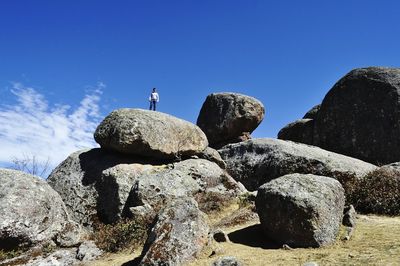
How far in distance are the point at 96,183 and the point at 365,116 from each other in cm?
1678

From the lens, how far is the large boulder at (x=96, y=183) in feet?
72.4

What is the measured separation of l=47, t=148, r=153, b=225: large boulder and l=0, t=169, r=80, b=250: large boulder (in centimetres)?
237

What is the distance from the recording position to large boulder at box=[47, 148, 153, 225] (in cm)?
2208

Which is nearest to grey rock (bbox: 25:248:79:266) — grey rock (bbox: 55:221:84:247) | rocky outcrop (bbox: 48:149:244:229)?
grey rock (bbox: 55:221:84:247)

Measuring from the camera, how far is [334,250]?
46.5ft

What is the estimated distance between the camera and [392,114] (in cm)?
2694

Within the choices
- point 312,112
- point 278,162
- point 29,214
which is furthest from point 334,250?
point 312,112

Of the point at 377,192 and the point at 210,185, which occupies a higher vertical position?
the point at 210,185

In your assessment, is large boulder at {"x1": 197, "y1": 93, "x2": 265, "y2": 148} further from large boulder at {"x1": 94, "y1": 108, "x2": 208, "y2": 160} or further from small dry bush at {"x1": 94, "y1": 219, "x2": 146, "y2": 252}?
small dry bush at {"x1": 94, "y1": 219, "x2": 146, "y2": 252}

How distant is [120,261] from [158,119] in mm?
9775

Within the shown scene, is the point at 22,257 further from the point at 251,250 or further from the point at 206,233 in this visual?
the point at 251,250

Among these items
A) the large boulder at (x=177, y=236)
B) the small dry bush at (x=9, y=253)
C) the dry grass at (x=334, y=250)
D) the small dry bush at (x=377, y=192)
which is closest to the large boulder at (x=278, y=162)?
the small dry bush at (x=377, y=192)

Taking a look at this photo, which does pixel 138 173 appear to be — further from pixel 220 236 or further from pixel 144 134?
pixel 220 236

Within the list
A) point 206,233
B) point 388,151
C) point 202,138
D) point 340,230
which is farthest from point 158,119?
point 388,151
